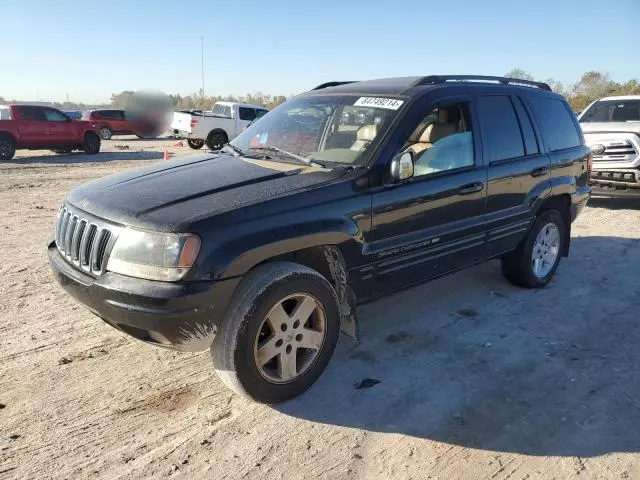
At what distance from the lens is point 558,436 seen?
2900 millimetres

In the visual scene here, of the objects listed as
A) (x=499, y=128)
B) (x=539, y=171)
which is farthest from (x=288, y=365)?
(x=539, y=171)

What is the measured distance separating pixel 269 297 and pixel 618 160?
8.12m

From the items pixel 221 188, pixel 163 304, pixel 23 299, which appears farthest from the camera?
pixel 23 299

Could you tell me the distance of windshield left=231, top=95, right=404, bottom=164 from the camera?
3.64 metres

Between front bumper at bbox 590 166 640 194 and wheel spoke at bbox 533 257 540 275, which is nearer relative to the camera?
wheel spoke at bbox 533 257 540 275

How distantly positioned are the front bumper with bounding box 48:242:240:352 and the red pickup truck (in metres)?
15.5

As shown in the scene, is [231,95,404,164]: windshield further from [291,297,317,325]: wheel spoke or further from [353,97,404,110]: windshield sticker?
[291,297,317,325]: wheel spoke

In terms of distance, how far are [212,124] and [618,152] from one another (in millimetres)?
14337

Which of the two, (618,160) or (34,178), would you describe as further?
(34,178)

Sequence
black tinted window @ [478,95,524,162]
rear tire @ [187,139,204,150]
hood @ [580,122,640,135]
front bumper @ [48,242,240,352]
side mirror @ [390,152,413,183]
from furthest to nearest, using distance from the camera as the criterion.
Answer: rear tire @ [187,139,204,150] → hood @ [580,122,640,135] → black tinted window @ [478,95,524,162] → side mirror @ [390,152,413,183] → front bumper @ [48,242,240,352]

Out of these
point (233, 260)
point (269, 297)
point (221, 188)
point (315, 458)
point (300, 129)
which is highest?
point (300, 129)

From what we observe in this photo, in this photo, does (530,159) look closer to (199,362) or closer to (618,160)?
(199,362)

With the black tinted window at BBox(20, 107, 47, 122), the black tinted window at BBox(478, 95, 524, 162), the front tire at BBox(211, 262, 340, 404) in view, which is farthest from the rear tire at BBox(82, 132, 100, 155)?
the front tire at BBox(211, 262, 340, 404)

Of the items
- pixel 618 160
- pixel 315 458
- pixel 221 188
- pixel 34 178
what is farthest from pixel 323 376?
pixel 34 178
